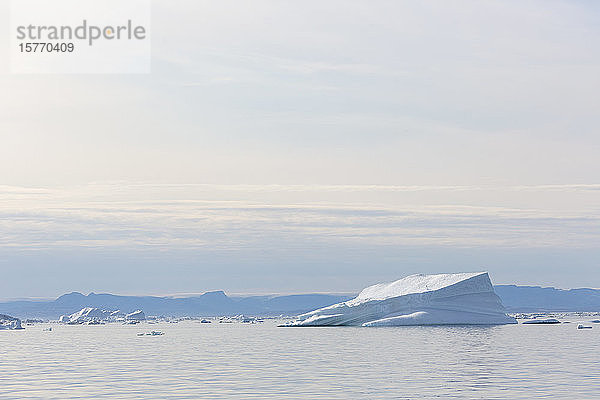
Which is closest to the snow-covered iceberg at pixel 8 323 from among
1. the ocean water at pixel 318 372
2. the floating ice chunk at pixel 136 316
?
the floating ice chunk at pixel 136 316

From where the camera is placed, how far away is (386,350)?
122 feet

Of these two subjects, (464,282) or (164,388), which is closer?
(164,388)

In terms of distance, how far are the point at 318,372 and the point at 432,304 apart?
36.5 metres

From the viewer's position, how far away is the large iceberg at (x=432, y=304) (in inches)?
2452

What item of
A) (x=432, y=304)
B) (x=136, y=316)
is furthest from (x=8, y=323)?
(x=432, y=304)

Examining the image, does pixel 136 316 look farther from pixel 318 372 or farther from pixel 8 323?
pixel 318 372

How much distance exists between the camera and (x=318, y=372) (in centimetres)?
2727

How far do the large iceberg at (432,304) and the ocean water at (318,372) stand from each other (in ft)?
62.5

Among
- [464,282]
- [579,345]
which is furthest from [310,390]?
[464,282]

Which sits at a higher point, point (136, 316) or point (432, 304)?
point (136, 316)

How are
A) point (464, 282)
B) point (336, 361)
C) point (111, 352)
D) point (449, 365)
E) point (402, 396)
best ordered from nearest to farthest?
point (402, 396) → point (449, 365) → point (336, 361) → point (111, 352) → point (464, 282)

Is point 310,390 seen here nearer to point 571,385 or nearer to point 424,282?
point 571,385

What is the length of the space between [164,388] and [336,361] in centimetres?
986

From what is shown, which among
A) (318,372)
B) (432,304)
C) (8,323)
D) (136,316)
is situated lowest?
(318,372)
